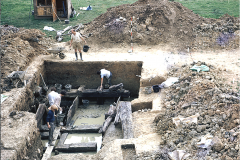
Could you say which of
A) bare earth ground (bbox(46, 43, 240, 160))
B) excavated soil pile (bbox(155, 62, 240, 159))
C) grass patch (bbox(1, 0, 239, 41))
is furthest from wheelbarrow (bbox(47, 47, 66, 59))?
excavated soil pile (bbox(155, 62, 240, 159))

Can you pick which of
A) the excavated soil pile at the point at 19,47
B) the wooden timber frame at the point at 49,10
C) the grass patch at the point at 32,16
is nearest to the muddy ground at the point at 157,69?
the excavated soil pile at the point at 19,47

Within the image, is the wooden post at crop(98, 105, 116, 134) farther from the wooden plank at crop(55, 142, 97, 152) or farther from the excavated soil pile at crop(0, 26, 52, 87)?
the excavated soil pile at crop(0, 26, 52, 87)

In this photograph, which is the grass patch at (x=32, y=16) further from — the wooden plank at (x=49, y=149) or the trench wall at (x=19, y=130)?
the wooden plank at (x=49, y=149)

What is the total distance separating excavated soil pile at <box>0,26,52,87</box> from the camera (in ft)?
34.3

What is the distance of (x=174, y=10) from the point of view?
576 inches

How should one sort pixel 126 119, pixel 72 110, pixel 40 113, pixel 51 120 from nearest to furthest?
1. pixel 51 120
2. pixel 126 119
3. pixel 40 113
4. pixel 72 110

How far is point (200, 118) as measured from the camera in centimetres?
690

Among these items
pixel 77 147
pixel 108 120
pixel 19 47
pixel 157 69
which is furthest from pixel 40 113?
pixel 157 69

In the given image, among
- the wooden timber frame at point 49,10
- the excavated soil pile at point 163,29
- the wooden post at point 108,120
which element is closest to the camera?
the wooden post at point 108,120

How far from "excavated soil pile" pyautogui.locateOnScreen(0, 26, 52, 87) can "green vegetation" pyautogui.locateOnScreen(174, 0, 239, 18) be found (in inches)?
416

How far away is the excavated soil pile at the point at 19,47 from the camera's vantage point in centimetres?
1047

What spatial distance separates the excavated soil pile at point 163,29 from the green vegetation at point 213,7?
299 cm

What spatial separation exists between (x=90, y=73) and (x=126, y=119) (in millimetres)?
4427

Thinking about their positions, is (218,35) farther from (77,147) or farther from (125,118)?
(77,147)
